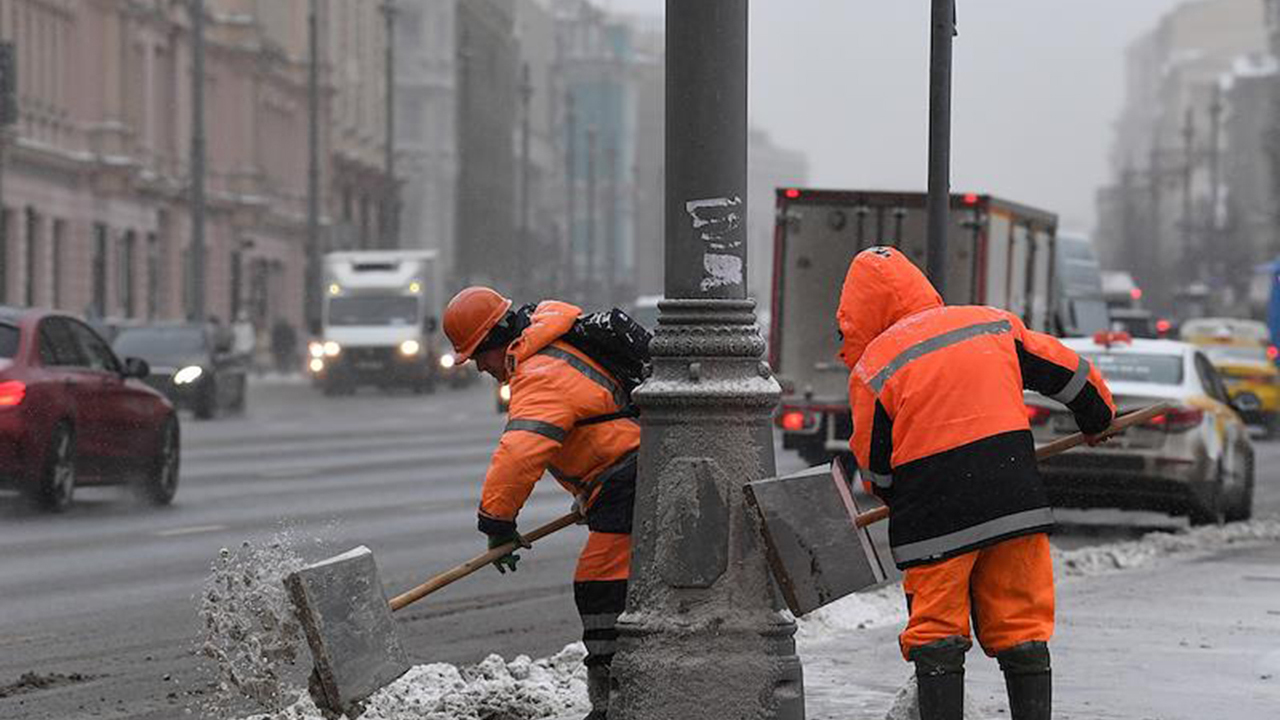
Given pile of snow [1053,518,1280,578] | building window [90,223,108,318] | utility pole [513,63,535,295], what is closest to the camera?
pile of snow [1053,518,1280,578]

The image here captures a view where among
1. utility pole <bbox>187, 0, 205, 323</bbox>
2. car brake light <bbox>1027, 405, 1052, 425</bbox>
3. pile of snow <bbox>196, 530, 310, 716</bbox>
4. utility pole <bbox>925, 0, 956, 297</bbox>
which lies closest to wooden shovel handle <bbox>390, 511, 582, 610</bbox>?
pile of snow <bbox>196, 530, 310, 716</bbox>

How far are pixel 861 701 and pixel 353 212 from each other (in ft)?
321

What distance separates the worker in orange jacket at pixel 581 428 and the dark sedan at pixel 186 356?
32.8 meters

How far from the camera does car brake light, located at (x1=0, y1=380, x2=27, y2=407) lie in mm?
19250

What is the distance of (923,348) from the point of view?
7.49m

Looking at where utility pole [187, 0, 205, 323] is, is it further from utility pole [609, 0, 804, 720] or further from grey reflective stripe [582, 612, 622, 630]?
utility pole [609, 0, 804, 720]

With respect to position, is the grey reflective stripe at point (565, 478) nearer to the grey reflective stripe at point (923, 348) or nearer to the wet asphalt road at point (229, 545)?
the grey reflective stripe at point (923, 348)

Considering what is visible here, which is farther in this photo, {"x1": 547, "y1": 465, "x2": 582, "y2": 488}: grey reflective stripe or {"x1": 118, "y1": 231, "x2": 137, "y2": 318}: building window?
{"x1": 118, "y1": 231, "x2": 137, "y2": 318}: building window

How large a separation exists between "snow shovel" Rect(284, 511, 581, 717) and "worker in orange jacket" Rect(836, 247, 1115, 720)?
132cm

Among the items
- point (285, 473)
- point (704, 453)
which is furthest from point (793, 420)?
point (704, 453)

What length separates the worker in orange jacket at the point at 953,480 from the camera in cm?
745

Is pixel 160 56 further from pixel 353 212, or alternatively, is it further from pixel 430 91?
pixel 430 91

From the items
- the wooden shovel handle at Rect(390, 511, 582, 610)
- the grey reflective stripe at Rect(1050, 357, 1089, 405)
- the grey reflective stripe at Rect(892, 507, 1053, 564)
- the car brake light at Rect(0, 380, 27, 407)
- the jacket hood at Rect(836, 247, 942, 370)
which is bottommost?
the car brake light at Rect(0, 380, 27, 407)

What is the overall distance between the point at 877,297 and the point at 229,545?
10.3 m
